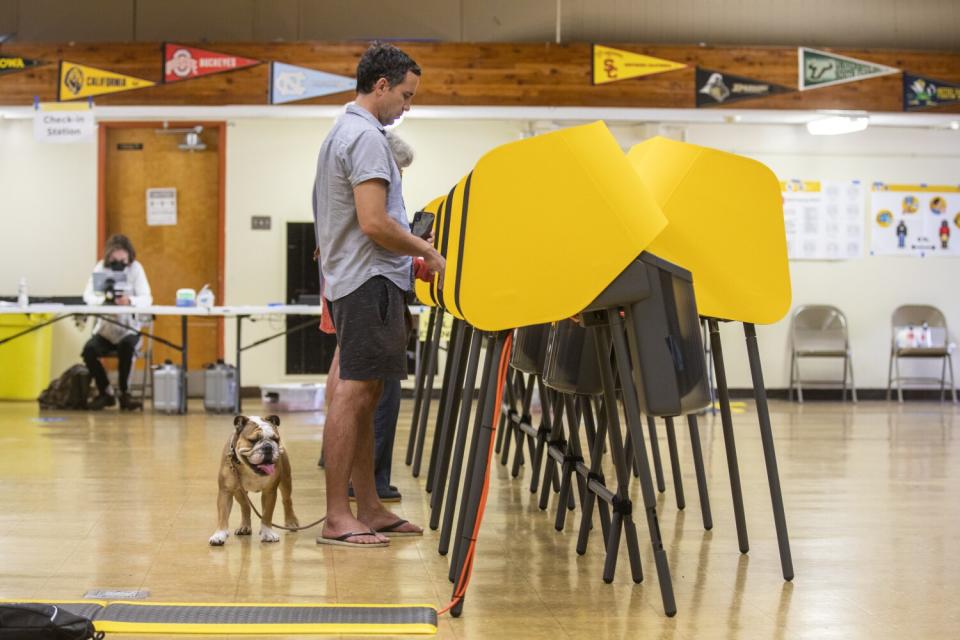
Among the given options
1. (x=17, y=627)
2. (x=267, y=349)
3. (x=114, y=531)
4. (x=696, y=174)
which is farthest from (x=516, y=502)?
(x=267, y=349)

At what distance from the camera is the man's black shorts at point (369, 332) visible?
3027 mm

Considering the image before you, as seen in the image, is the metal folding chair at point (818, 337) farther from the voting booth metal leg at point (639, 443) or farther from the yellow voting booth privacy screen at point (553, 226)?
the yellow voting booth privacy screen at point (553, 226)

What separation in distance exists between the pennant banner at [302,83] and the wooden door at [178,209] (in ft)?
3.49

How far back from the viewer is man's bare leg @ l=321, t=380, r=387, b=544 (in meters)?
3.09

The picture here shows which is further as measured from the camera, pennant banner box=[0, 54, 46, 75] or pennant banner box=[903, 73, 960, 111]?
pennant banner box=[903, 73, 960, 111]

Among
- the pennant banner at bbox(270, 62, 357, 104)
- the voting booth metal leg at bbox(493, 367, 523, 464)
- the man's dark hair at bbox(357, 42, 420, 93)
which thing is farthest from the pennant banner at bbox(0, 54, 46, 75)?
the man's dark hair at bbox(357, 42, 420, 93)

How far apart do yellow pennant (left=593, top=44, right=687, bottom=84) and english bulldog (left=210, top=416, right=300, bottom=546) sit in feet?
19.3

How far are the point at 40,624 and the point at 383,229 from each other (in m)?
1.38

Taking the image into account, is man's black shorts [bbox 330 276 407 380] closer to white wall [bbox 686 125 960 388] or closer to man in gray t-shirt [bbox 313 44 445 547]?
man in gray t-shirt [bbox 313 44 445 547]

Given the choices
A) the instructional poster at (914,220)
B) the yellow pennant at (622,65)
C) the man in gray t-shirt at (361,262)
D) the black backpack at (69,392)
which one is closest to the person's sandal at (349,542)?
the man in gray t-shirt at (361,262)

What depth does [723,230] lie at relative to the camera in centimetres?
265

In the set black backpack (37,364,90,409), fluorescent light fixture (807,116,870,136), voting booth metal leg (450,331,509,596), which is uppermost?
fluorescent light fixture (807,116,870,136)

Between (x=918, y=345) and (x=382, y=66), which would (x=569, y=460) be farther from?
(x=918, y=345)

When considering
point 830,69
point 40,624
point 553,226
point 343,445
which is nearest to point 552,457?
point 343,445
